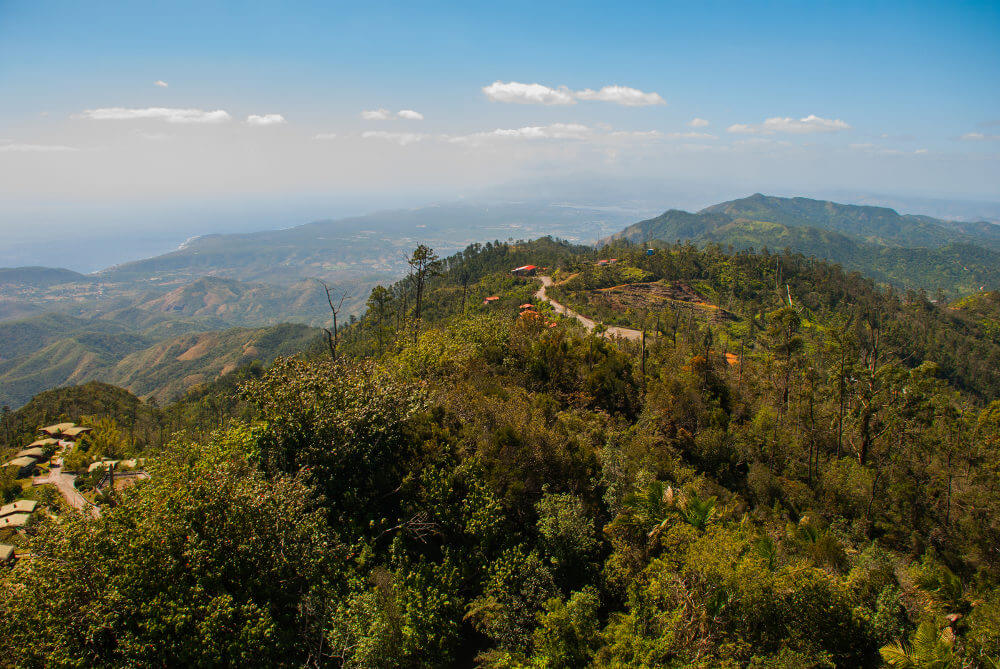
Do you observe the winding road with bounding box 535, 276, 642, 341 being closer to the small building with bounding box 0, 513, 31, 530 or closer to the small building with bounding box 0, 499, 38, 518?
the small building with bounding box 0, 499, 38, 518

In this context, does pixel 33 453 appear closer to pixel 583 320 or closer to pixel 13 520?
pixel 13 520

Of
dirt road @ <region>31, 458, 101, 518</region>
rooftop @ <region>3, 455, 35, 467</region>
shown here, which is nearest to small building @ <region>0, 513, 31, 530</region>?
dirt road @ <region>31, 458, 101, 518</region>

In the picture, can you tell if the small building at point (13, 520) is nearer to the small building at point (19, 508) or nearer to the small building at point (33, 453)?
the small building at point (19, 508)

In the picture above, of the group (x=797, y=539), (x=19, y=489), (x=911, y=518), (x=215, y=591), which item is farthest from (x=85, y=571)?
(x=911, y=518)

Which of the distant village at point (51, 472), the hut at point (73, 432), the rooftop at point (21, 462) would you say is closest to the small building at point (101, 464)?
the distant village at point (51, 472)

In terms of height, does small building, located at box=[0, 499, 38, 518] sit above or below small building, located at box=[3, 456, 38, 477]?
above

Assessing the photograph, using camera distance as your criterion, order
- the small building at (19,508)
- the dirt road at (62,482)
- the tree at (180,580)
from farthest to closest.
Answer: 1. the dirt road at (62,482)
2. the small building at (19,508)
3. the tree at (180,580)

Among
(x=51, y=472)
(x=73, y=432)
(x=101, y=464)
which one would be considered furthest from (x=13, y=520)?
(x=73, y=432)
